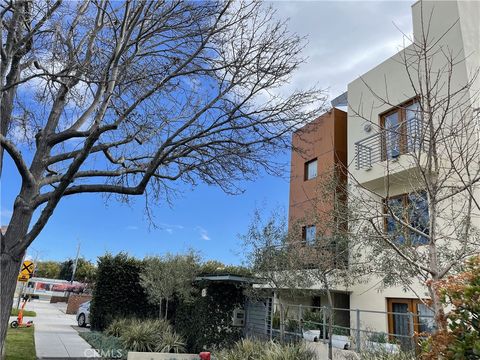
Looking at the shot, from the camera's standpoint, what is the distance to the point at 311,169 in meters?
19.0

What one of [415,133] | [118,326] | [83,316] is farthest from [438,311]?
[83,316]

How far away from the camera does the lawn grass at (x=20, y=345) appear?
1068 cm

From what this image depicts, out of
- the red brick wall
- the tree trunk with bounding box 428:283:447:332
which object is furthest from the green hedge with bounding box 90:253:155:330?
the tree trunk with bounding box 428:283:447:332

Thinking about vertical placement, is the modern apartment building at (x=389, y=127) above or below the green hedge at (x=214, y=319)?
above

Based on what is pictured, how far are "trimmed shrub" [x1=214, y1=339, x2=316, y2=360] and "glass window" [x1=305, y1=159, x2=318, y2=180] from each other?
1006 centimetres

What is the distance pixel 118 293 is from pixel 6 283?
1176 cm

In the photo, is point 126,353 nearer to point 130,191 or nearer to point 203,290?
point 203,290

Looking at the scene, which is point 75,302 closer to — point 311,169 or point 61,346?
point 61,346

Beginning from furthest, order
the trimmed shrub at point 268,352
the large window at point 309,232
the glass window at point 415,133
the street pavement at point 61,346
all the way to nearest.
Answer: the large window at point 309,232 → the street pavement at point 61,346 → the trimmed shrub at point 268,352 → the glass window at point 415,133

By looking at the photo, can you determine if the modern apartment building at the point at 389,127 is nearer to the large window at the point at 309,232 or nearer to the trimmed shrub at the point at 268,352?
the large window at the point at 309,232

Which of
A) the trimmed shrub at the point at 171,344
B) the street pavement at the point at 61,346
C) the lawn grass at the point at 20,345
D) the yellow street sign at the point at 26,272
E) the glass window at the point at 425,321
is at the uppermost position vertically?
the yellow street sign at the point at 26,272

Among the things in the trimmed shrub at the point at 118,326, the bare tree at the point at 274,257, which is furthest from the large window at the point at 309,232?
the trimmed shrub at the point at 118,326

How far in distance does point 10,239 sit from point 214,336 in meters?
8.34

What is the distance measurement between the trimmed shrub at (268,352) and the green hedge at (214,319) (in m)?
3.50
